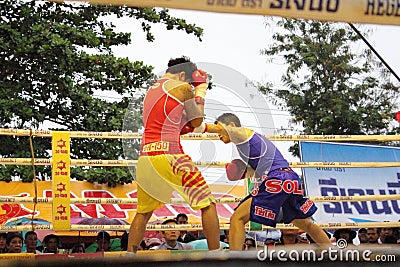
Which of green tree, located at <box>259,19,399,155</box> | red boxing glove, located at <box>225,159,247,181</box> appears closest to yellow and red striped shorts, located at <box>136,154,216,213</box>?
red boxing glove, located at <box>225,159,247,181</box>

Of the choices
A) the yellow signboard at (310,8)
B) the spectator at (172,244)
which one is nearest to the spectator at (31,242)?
the spectator at (172,244)

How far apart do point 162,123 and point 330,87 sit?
10.7m

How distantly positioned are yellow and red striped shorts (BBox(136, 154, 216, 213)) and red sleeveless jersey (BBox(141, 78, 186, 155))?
0.05m

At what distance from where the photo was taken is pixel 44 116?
9.73 meters

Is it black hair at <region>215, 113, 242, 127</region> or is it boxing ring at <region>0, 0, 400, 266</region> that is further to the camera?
black hair at <region>215, 113, 242, 127</region>

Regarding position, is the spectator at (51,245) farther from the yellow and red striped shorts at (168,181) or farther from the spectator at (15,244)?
the yellow and red striped shorts at (168,181)

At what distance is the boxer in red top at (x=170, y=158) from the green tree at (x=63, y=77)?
4.99 m

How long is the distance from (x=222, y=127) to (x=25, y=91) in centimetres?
568

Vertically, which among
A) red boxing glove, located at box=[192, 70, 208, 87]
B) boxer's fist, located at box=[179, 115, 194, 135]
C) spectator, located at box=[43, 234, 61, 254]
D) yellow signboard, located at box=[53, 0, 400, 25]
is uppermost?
yellow signboard, located at box=[53, 0, 400, 25]

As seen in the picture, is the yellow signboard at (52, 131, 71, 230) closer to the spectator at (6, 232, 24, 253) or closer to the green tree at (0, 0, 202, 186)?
the spectator at (6, 232, 24, 253)

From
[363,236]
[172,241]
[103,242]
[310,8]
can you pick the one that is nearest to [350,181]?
[363,236]

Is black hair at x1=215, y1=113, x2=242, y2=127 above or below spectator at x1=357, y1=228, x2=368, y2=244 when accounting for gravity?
above

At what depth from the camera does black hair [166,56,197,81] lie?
13.4 feet

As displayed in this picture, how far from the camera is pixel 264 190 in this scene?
4273mm
